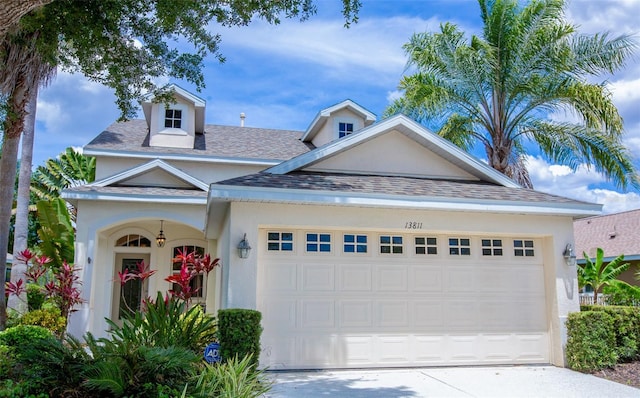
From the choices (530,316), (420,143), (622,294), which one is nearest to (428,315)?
(530,316)

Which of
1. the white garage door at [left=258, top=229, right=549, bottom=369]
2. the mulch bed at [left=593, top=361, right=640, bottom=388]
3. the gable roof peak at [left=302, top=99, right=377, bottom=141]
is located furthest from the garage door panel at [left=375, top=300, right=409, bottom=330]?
the gable roof peak at [left=302, top=99, right=377, bottom=141]

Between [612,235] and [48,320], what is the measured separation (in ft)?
78.2

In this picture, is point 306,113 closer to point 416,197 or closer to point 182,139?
point 182,139

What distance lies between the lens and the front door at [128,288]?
1670 centimetres

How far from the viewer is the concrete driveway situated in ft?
25.6

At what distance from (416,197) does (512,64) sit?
26.6 feet

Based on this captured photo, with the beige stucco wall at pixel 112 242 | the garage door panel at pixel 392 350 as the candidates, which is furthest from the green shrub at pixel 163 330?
the beige stucco wall at pixel 112 242

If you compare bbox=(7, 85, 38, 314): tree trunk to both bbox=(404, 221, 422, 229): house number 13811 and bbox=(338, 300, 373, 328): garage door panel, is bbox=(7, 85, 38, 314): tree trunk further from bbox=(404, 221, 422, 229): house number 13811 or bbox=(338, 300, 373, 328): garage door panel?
bbox=(404, 221, 422, 229): house number 13811

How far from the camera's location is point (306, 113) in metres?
21.2

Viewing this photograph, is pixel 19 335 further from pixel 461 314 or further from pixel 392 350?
pixel 461 314

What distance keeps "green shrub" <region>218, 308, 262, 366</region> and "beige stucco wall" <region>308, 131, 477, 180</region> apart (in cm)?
447

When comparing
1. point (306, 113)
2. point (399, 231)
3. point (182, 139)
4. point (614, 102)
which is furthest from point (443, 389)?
point (306, 113)

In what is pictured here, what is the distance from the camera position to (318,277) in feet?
32.5

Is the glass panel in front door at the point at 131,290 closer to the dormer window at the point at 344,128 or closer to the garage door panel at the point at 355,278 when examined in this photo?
the dormer window at the point at 344,128
